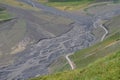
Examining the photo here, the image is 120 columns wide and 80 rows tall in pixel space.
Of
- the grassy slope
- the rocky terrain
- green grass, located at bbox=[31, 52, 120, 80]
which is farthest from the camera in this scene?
the grassy slope

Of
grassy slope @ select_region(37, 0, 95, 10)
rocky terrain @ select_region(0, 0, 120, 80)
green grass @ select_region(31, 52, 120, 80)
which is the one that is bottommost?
grassy slope @ select_region(37, 0, 95, 10)

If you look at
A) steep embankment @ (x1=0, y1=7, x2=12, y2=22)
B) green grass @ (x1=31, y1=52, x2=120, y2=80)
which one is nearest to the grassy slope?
steep embankment @ (x1=0, y1=7, x2=12, y2=22)

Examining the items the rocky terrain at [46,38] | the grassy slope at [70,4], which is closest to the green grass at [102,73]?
the rocky terrain at [46,38]

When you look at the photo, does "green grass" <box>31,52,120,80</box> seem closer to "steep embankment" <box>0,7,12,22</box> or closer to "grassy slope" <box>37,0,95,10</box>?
"steep embankment" <box>0,7,12,22</box>

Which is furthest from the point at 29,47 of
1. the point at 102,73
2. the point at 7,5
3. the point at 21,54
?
the point at 102,73

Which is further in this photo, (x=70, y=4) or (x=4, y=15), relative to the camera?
(x=70, y=4)

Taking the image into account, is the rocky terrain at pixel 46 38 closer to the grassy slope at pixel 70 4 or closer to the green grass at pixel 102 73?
the grassy slope at pixel 70 4

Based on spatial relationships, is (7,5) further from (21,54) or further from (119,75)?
(119,75)

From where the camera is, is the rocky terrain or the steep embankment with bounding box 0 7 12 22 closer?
the rocky terrain

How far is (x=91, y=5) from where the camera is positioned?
161 m

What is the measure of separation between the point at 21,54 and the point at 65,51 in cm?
1186

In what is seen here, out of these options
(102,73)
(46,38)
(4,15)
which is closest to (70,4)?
(4,15)

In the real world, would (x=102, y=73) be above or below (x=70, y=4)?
above

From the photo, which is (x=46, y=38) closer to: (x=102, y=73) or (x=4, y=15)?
(x=4, y=15)
